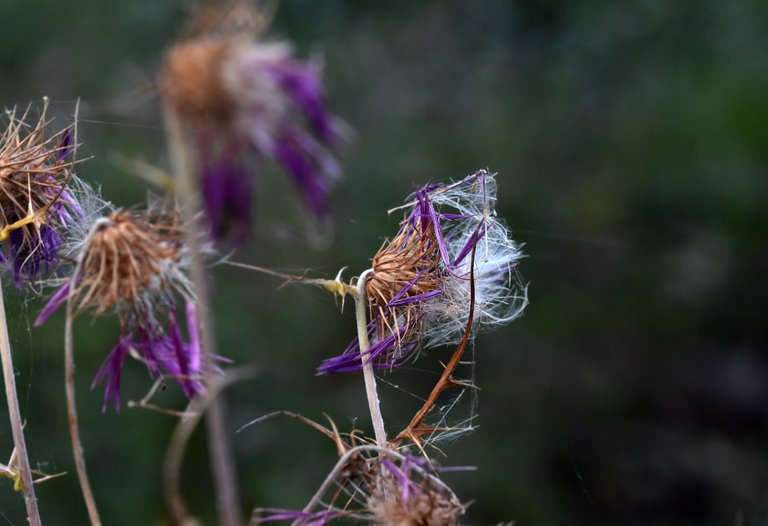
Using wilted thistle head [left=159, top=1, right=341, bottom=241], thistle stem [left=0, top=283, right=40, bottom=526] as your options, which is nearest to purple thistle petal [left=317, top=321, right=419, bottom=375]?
thistle stem [left=0, top=283, right=40, bottom=526]

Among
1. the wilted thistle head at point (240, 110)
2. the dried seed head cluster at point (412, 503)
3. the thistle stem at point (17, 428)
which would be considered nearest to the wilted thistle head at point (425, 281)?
the dried seed head cluster at point (412, 503)

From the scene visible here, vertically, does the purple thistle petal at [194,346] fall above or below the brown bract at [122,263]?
below

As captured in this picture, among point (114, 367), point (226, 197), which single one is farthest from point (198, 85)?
point (114, 367)

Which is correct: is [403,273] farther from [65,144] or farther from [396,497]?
[65,144]

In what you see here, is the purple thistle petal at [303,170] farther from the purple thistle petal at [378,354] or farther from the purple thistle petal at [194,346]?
the purple thistle petal at [378,354]

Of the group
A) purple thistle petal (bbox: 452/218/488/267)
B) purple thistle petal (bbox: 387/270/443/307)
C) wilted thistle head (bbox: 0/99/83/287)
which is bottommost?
purple thistle petal (bbox: 387/270/443/307)

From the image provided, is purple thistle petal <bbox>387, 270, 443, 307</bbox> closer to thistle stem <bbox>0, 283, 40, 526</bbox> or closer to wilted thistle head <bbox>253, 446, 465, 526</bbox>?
wilted thistle head <bbox>253, 446, 465, 526</bbox>
